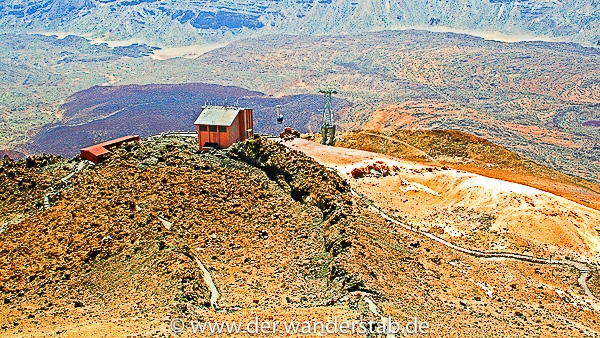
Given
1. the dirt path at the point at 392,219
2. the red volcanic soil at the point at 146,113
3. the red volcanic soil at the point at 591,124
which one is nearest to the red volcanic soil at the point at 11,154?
the red volcanic soil at the point at 146,113

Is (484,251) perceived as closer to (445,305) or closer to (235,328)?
(445,305)

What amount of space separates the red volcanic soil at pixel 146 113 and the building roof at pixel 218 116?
88.8 metres

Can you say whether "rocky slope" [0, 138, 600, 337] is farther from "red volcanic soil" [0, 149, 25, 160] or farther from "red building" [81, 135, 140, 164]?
"red volcanic soil" [0, 149, 25, 160]

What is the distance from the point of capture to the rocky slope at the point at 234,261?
26.4m

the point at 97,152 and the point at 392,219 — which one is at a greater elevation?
the point at 97,152

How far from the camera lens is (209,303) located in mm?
26391

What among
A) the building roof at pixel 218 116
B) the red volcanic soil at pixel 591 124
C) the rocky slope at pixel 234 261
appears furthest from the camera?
the red volcanic soil at pixel 591 124

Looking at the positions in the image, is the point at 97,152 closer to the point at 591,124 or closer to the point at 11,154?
the point at 11,154

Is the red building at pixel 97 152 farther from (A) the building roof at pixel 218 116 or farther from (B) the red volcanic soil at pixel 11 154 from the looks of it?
(B) the red volcanic soil at pixel 11 154

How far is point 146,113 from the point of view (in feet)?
565

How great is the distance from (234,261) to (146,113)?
483 feet

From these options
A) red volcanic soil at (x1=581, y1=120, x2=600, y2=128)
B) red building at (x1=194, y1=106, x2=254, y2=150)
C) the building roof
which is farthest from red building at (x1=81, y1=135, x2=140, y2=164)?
red volcanic soil at (x1=581, y1=120, x2=600, y2=128)

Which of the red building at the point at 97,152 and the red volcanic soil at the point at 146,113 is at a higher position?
the red building at the point at 97,152

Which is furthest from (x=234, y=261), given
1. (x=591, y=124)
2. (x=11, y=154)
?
(x=591, y=124)
